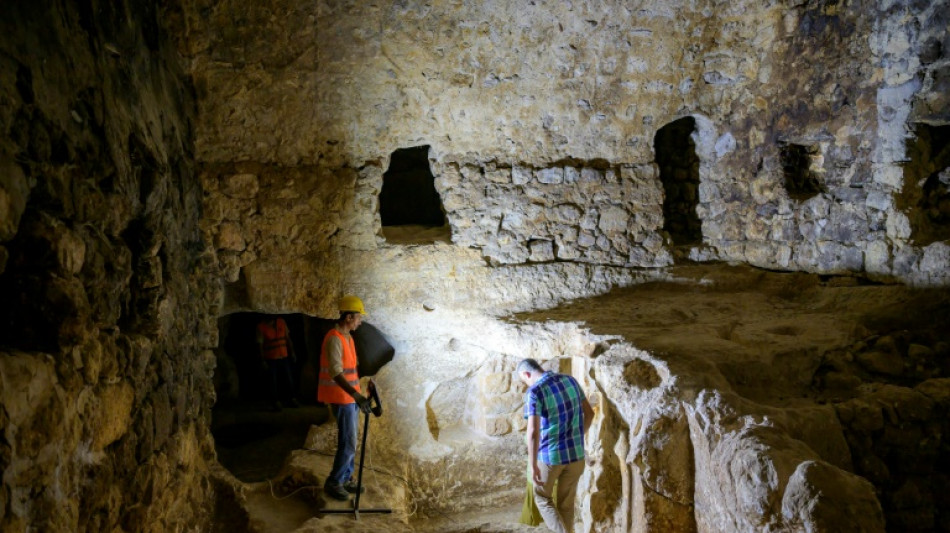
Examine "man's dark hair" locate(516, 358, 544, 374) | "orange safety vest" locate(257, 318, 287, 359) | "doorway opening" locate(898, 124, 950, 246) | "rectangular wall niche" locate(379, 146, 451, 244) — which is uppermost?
"rectangular wall niche" locate(379, 146, 451, 244)

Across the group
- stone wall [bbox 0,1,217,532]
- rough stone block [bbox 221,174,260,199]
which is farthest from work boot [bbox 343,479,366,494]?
rough stone block [bbox 221,174,260,199]

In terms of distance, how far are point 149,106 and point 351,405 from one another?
7.32 feet

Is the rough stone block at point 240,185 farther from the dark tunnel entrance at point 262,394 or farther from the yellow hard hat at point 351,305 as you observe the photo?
the dark tunnel entrance at point 262,394

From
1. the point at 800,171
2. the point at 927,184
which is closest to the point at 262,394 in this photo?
the point at 800,171

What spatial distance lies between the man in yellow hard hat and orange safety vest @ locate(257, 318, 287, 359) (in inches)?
106

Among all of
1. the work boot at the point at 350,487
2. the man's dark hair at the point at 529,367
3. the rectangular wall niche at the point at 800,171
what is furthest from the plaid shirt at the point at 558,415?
the rectangular wall niche at the point at 800,171

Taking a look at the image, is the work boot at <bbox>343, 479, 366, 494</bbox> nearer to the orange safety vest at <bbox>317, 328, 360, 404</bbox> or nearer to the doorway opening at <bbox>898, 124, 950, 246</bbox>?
the orange safety vest at <bbox>317, 328, 360, 404</bbox>

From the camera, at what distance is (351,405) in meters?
4.39

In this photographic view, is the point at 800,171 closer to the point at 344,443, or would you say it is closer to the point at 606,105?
the point at 606,105

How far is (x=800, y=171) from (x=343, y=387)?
11.6 feet

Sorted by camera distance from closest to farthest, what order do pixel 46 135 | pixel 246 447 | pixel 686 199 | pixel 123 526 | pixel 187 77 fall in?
pixel 46 135 < pixel 123 526 < pixel 187 77 < pixel 686 199 < pixel 246 447

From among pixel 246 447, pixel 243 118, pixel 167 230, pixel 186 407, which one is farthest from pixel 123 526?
pixel 246 447

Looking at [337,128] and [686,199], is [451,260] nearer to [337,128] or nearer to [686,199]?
[337,128]

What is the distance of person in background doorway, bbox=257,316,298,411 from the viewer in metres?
6.91
